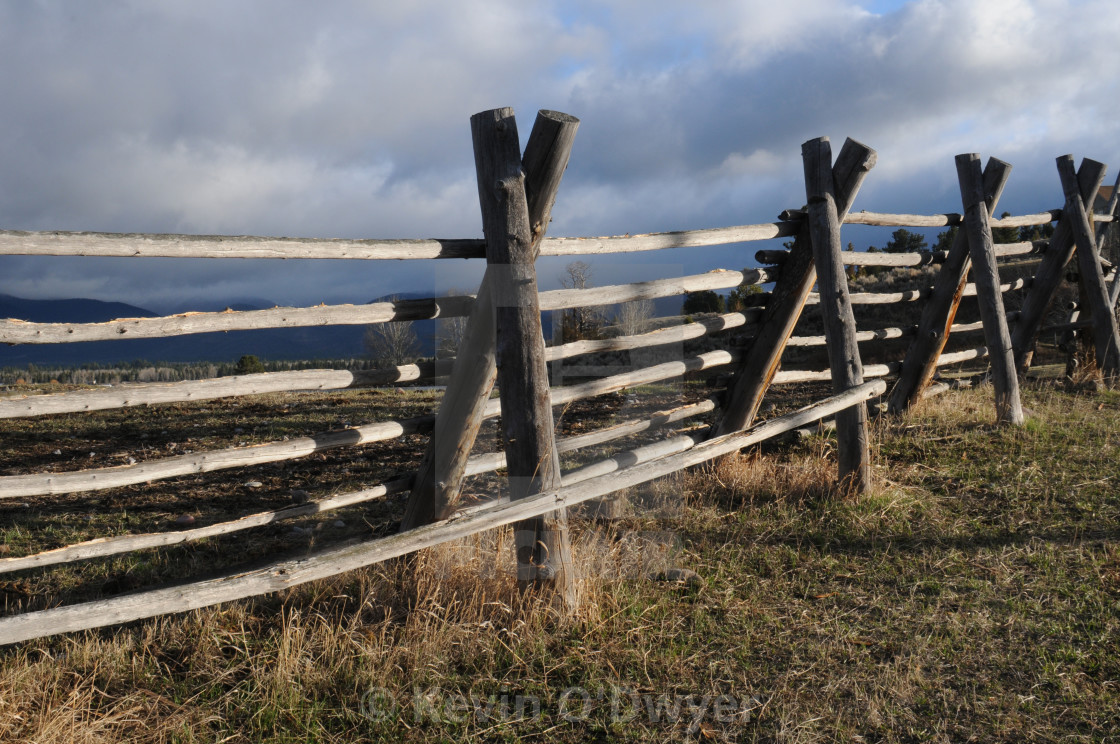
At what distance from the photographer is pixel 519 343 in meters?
3.14

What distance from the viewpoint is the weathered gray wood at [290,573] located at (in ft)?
8.31

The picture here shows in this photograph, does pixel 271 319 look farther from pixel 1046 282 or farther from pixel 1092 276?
pixel 1092 276

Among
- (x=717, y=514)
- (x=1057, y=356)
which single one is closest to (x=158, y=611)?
(x=717, y=514)

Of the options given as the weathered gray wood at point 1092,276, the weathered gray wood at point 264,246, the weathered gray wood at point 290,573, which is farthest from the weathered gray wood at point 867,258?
the weathered gray wood at point 290,573

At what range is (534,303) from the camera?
124 inches

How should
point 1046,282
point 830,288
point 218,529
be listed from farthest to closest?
point 1046,282 → point 830,288 → point 218,529

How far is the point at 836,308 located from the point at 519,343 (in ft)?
8.28

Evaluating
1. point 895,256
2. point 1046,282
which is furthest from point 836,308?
point 1046,282

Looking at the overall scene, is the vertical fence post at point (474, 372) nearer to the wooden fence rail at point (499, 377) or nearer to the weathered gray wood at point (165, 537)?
the wooden fence rail at point (499, 377)

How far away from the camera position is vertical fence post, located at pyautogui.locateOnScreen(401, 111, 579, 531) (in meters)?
3.12

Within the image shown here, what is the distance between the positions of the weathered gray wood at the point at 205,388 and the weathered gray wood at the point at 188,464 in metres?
0.25

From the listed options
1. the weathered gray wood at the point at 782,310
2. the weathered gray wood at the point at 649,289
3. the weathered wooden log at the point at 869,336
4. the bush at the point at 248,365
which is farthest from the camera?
the bush at the point at 248,365

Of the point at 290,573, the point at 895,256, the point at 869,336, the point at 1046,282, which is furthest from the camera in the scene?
the point at 1046,282

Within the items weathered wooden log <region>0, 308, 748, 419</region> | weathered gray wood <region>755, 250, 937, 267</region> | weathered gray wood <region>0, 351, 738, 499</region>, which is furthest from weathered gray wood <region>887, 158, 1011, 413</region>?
weathered wooden log <region>0, 308, 748, 419</region>
